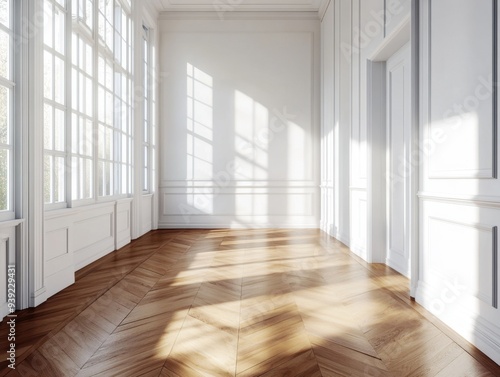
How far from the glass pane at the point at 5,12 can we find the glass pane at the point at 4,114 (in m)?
0.38

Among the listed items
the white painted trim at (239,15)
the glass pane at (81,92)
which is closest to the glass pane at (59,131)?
the glass pane at (81,92)

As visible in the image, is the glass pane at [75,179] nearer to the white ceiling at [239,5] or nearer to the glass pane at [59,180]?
the glass pane at [59,180]

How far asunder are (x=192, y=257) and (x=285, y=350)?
7.38 ft

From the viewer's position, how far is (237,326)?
6.52ft

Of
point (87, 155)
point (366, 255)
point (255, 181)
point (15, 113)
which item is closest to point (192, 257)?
point (87, 155)

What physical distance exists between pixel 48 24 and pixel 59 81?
401 mm

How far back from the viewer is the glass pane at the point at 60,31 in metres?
2.87

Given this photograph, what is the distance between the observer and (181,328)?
77.2 inches

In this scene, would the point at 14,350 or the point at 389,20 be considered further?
the point at 389,20

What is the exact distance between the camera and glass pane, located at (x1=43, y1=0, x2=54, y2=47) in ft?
8.84

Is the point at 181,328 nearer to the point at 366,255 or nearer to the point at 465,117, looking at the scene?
the point at 465,117

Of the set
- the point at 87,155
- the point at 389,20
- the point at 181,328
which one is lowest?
the point at 181,328

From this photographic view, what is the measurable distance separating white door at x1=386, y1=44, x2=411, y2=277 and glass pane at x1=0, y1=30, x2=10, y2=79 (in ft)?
9.13

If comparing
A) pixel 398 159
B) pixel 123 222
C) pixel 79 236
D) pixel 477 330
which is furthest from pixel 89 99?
pixel 477 330
